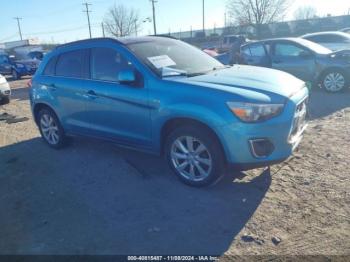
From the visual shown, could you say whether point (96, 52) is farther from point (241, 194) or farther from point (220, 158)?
point (241, 194)

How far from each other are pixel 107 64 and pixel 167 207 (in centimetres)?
→ 222

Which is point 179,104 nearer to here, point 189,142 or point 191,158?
point 189,142

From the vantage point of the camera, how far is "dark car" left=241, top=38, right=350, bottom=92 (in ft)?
29.7

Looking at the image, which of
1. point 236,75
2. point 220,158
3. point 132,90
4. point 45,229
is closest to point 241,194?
point 220,158

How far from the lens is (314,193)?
12.8 ft

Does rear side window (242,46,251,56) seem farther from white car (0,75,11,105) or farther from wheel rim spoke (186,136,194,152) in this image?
white car (0,75,11,105)

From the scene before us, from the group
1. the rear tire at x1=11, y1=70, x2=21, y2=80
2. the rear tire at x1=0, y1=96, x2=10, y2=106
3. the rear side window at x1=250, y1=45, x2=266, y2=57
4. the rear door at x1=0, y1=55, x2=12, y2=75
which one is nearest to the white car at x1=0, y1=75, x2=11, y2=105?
the rear tire at x1=0, y1=96, x2=10, y2=106

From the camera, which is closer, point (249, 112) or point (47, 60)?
point (249, 112)

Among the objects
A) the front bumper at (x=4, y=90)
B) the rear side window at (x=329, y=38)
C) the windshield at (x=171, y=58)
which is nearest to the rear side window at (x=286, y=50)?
the rear side window at (x=329, y=38)

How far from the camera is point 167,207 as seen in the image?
3840mm

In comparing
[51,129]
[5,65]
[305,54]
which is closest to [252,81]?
[51,129]

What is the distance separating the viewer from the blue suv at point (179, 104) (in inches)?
144

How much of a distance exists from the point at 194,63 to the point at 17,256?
3.19 metres

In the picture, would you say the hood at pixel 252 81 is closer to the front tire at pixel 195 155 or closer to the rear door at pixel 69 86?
the front tire at pixel 195 155
